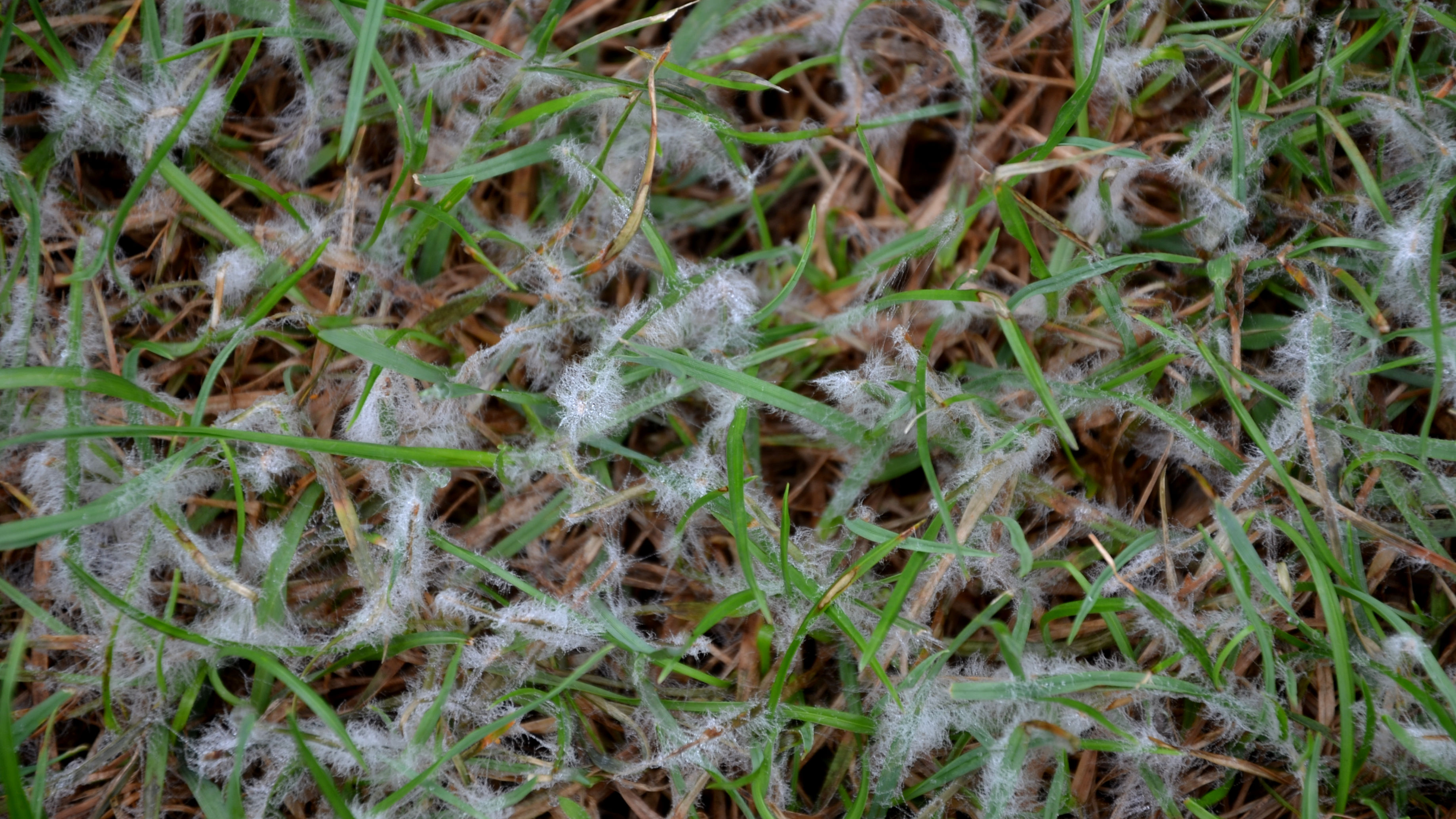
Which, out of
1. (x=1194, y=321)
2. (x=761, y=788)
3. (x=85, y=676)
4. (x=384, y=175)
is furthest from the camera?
(x=384, y=175)

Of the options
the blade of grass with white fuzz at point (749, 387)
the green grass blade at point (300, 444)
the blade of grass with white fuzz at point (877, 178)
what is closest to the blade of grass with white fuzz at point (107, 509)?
the green grass blade at point (300, 444)

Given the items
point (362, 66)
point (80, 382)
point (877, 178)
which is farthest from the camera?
point (877, 178)

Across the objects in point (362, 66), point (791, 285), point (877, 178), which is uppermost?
point (362, 66)

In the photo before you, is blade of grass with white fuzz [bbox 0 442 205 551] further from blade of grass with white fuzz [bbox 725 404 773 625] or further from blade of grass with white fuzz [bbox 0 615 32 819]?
blade of grass with white fuzz [bbox 725 404 773 625]

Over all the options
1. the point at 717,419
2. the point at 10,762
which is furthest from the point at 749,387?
the point at 10,762

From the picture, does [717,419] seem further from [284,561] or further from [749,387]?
[284,561]

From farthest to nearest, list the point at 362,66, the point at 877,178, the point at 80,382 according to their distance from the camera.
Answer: the point at 877,178 → the point at 80,382 → the point at 362,66

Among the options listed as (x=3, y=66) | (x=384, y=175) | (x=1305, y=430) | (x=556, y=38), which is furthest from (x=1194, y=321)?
(x=3, y=66)

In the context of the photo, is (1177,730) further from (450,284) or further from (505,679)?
(450,284)

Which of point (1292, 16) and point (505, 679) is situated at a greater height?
point (1292, 16)
